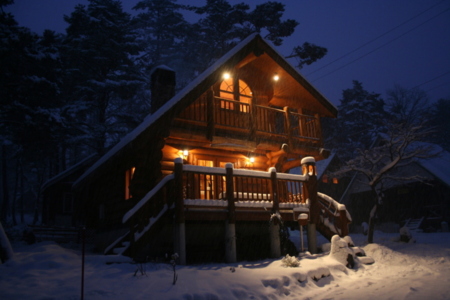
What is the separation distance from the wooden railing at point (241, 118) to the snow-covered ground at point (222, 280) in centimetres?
522

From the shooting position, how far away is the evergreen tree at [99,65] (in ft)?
78.9

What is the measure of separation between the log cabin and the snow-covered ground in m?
1.45

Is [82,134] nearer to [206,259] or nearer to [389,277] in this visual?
[206,259]

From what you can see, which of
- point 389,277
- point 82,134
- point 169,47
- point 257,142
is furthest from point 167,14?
point 389,277

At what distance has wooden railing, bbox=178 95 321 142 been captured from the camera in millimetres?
12195

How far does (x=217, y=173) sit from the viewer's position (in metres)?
10.1

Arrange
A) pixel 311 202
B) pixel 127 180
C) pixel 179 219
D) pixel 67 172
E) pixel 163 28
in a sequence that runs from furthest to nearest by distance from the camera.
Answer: pixel 163 28 → pixel 67 172 → pixel 127 180 → pixel 311 202 → pixel 179 219

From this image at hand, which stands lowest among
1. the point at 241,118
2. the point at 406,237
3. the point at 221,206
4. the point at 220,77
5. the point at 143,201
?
the point at 406,237

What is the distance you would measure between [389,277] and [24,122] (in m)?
16.4

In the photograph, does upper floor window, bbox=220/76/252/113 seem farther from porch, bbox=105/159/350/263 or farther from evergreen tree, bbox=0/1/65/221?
evergreen tree, bbox=0/1/65/221

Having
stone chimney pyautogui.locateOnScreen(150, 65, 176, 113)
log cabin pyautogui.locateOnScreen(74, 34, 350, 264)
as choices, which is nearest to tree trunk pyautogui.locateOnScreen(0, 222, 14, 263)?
log cabin pyautogui.locateOnScreen(74, 34, 350, 264)

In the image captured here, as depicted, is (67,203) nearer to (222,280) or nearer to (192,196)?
(192,196)

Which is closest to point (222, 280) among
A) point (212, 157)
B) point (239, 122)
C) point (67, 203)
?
point (212, 157)

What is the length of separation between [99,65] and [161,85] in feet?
40.0
